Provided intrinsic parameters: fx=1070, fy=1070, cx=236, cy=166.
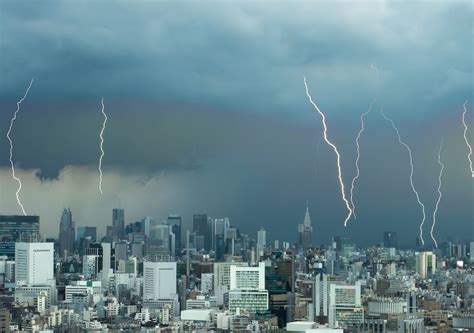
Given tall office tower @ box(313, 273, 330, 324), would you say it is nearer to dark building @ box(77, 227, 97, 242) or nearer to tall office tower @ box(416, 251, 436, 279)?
tall office tower @ box(416, 251, 436, 279)

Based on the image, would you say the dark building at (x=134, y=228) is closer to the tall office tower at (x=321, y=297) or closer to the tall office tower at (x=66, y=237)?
the tall office tower at (x=66, y=237)

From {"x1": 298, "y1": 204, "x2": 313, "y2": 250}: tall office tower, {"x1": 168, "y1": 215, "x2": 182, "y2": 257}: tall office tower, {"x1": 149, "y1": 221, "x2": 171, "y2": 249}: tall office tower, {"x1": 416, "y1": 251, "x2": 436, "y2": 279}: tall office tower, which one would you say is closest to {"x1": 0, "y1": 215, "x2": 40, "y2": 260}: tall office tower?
{"x1": 149, "y1": 221, "x2": 171, "y2": 249}: tall office tower

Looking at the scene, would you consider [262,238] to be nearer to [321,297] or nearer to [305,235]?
[305,235]

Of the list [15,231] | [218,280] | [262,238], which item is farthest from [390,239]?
[15,231]

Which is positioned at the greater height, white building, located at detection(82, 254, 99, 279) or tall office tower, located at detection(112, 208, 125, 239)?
tall office tower, located at detection(112, 208, 125, 239)

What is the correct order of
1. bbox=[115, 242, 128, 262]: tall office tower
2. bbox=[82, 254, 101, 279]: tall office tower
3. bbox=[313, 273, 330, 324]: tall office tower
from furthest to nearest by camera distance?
bbox=[115, 242, 128, 262]: tall office tower → bbox=[82, 254, 101, 279]: tall office tower → bbox=[313, 273, 330, 324]: tall office tower

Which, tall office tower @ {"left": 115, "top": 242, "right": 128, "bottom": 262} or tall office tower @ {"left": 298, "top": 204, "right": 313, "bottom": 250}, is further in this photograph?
tall office tower @ {"left": 115, "top": 242, "right": 128, "bottom": 262}

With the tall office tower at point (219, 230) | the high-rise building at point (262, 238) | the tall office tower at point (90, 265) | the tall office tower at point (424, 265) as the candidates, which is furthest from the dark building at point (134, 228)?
the tall office tower at point (424, 265)
